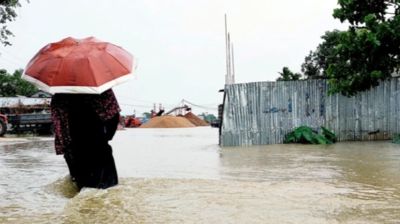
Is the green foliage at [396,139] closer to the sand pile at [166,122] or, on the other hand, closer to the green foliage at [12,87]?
the sand pile at [166,122]

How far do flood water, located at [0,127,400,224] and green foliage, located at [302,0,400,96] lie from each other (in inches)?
192

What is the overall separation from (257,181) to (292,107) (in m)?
7.64

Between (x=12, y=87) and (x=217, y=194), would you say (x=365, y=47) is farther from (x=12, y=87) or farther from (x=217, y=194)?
(x=12, y=87)

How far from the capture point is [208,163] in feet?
27.6

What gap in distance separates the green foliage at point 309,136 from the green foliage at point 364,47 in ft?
3.88

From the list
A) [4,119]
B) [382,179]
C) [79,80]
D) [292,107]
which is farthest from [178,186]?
[4,119]

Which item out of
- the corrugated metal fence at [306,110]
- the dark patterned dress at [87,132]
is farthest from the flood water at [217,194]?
the corrugated metal fence at [306,110]

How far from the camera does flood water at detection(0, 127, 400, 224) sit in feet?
13.3

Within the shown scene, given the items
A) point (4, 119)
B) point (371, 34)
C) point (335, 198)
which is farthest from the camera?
point (4, 119)

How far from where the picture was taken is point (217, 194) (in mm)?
4984

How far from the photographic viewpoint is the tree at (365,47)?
12.4m

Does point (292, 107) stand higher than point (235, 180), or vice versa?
point (292, 107)

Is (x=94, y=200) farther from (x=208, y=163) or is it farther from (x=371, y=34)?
(x=371, y=34)

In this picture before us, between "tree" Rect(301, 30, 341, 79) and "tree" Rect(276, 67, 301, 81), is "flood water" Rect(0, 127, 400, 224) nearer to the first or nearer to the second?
"tree" Rect(276, 67, 301, 81)
